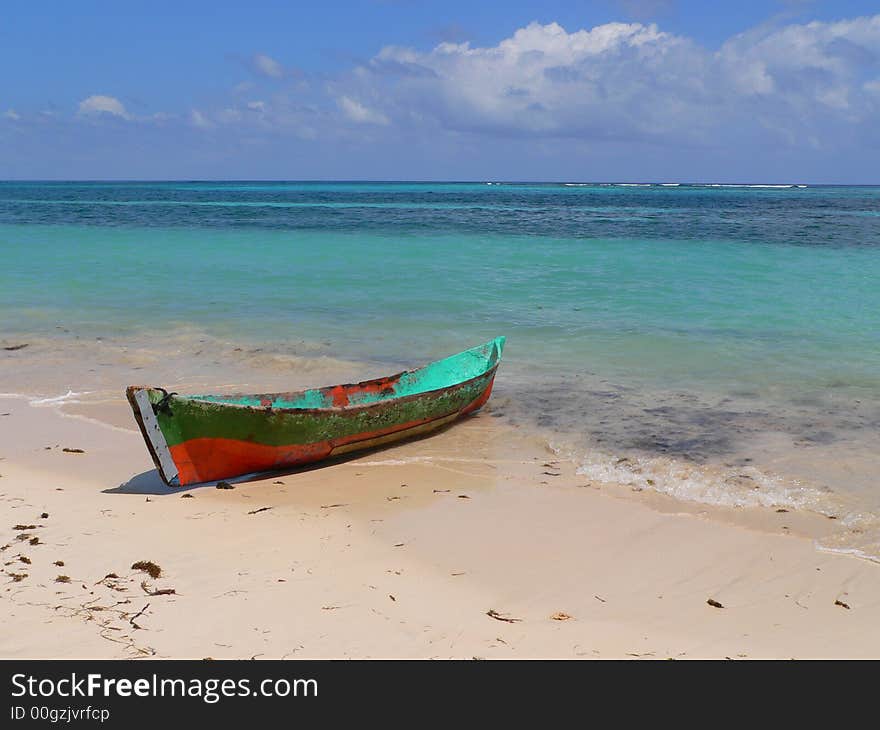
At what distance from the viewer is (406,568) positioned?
516 centimetres

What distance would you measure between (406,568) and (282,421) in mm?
2349

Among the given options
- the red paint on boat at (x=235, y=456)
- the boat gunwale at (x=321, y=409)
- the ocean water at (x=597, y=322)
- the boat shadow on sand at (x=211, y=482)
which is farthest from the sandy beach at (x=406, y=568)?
the ocean water at (x=597, y=322)

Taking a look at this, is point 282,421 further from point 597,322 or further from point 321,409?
point 597,322

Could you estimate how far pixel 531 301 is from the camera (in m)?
16.9

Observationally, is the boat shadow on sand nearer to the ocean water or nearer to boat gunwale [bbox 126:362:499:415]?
boat gunwale [bbox 126:362:499:415]

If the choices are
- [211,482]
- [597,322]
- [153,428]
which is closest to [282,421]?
[211,482]

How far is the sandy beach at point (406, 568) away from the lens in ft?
13.4

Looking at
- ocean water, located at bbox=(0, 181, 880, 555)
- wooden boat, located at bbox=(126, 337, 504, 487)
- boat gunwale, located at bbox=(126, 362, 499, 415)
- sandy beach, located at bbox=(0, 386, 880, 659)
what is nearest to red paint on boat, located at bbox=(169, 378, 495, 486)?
wooden boat, located at bbox=(126, 337, 504, 487)

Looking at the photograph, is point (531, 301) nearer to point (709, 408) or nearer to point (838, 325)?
point (838, 325)

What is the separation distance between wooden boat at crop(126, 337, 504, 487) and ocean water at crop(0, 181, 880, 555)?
42.2 inches

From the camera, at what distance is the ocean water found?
25.5 feet

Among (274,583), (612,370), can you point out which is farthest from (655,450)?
(274,583)

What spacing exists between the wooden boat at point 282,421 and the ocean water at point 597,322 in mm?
1073

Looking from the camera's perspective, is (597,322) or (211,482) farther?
(597,322)
